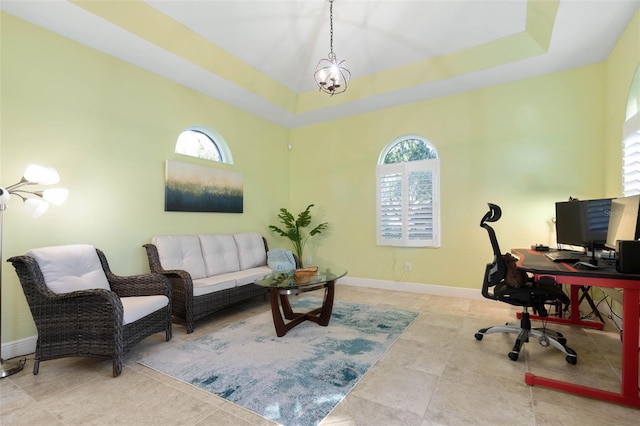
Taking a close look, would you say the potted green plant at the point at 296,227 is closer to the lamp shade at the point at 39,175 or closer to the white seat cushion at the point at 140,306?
the white seat cushion at the point at 140,306

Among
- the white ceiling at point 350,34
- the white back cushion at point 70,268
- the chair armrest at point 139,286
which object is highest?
the white ceiling at point 350,34

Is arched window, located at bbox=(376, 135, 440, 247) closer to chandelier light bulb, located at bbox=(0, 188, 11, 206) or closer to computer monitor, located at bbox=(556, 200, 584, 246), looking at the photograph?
computer monitor, located at bbox=(556, 200, 584, 246)

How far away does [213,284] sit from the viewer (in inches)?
127

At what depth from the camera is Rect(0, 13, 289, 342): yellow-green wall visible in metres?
2.55

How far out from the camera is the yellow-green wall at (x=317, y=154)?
8.77 ft

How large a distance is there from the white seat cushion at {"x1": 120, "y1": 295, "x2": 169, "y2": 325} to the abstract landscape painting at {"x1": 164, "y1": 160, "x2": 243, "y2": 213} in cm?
141

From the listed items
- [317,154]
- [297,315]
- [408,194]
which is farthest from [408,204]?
[297,315]

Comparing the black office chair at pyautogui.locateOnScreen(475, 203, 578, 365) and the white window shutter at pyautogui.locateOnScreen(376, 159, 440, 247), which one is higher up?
the white window shutter at pyautogui.locateOnScreen(376, 159, 440, 247)

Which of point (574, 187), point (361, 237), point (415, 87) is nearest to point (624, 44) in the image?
point (574, 187)

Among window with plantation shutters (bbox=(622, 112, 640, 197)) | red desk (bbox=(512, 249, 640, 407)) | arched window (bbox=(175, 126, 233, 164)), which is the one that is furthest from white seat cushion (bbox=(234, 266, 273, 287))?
window with plantation shutters (bbox=(622, 112, 640, 197))

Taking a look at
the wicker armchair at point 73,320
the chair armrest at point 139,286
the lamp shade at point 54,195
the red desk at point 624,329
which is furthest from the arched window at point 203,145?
the red desk at point 624,329

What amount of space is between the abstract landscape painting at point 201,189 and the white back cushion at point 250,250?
48cm

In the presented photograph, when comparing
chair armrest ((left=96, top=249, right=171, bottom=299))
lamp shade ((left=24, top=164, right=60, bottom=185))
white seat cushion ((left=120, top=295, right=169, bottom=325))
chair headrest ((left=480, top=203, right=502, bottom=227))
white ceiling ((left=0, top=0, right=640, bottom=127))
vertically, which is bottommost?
white seat cushion ((left=120, top=295, right=169, bottom=325))

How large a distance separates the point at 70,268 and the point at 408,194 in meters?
4.28
